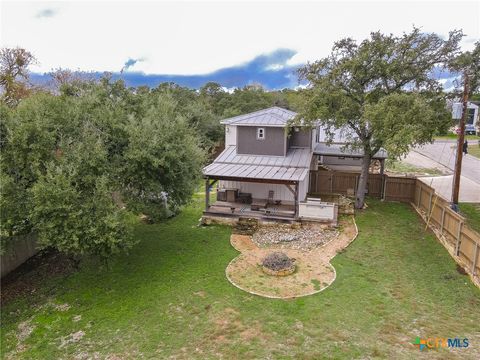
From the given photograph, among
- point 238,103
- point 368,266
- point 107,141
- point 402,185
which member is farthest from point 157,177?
point 238,103

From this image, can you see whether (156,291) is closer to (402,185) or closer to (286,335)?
(286,335)

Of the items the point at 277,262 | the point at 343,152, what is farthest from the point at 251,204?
the point at 343,152

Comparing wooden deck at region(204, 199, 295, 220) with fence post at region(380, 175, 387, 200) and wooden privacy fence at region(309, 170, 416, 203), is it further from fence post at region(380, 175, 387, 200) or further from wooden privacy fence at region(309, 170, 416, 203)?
fence post at region(380, 175, 387, 200)

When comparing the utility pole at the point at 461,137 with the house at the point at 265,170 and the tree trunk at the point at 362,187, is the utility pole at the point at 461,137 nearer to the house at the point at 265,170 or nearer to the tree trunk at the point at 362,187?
the tree trunk at the point at 362,187

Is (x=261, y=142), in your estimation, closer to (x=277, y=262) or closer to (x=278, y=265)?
(x=277, y=262)

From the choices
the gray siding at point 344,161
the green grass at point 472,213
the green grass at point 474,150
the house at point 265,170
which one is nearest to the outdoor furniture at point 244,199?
the house at point 265,170

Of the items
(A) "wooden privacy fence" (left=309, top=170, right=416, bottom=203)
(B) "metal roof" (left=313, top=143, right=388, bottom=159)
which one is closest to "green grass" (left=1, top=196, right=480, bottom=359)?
(A) "wooden privacy fence" (left=309, top=170, right=416, bottom=203)
